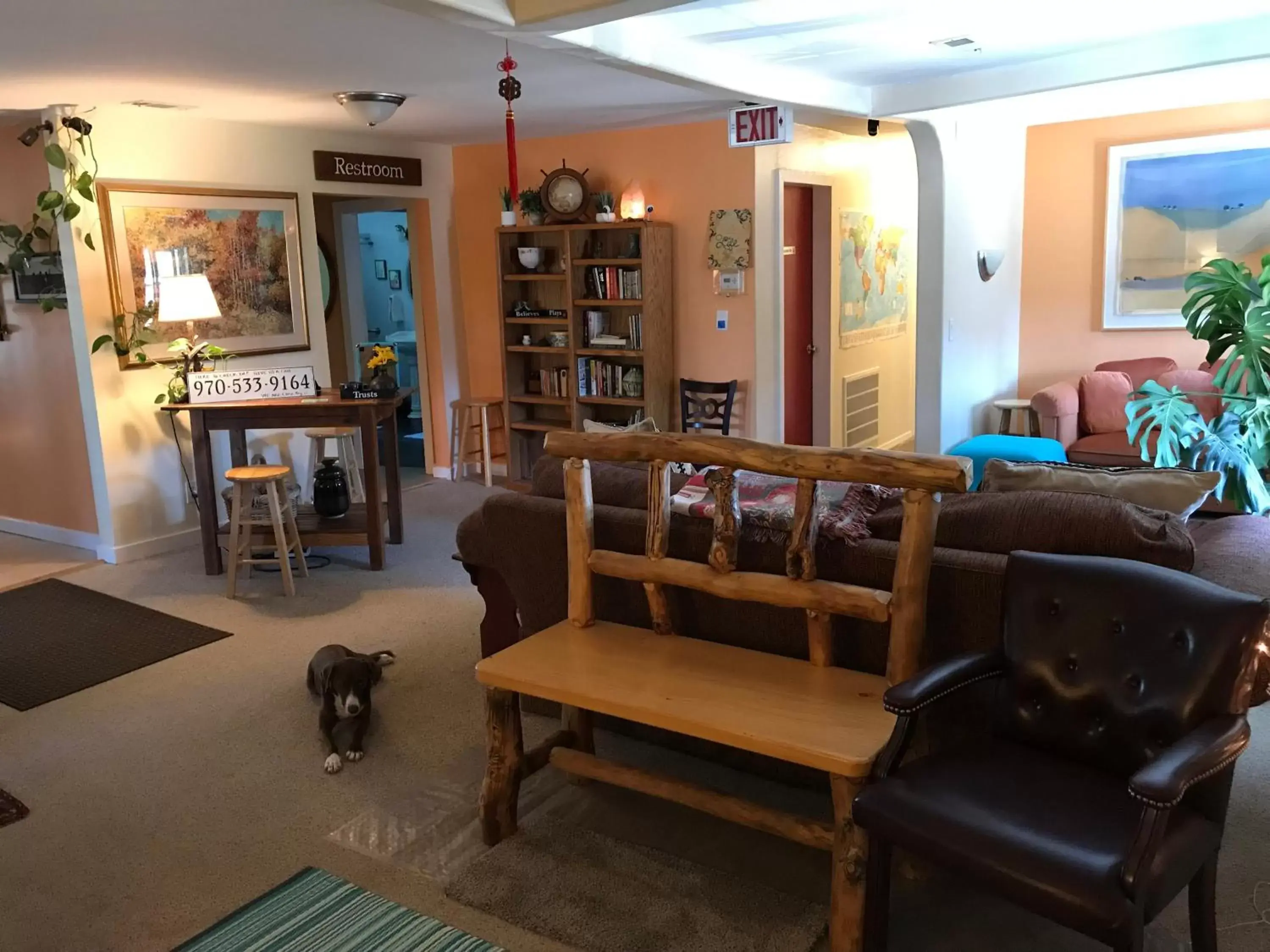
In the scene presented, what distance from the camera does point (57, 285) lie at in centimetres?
534

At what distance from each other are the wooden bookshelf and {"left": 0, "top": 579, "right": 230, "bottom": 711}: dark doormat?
270cm

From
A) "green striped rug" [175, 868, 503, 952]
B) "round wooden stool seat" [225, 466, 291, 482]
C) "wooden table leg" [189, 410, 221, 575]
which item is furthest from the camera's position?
"wooden table leg" [189, 410, 221, 575]

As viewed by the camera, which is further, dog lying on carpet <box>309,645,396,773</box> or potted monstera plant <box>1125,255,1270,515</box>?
potted monstera plant <box>1125,255,1270,515</box>

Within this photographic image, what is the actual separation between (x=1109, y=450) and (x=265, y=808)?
4.92 meters

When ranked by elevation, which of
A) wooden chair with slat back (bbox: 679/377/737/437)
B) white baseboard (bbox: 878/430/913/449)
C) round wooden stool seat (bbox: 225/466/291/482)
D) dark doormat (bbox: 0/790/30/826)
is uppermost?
wooden chair with slat back (bbox: 679/377/737/437)

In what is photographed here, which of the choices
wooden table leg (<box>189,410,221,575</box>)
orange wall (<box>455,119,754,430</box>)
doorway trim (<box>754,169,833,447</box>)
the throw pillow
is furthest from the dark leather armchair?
wooden table leg (<box>189,410,221,575</box>)

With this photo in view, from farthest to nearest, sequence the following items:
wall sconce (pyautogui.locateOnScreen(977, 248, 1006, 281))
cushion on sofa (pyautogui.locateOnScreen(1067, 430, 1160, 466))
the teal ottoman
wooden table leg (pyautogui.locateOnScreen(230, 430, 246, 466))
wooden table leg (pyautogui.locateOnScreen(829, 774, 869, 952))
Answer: wall sconce (pyautogui.locateOnScreen(977, 248, 1006, 281)) → cushion on sofa (pyautogui.locateOnScreen(1067, 430, 1160, 466)) → the teal ottoman → wooden table leg (pyautogui.locateOnScreen(230, 430, 246, 466)) → wooden table leg (pyautogui.locateOnScreen(829, 774, 869, 952))

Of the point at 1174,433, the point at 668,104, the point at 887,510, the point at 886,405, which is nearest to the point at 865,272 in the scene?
the point at 886,405

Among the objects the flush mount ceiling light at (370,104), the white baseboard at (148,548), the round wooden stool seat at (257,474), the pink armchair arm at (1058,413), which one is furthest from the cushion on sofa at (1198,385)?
the white baseboard at (148,548)

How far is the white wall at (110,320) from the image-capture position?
16.6 feet

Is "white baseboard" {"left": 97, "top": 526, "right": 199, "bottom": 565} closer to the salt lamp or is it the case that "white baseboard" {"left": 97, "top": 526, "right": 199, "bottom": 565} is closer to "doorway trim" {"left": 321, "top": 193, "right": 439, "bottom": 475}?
"doorway trim" {"left": 321, "top": 193, "right": 439, "bottom": 475}

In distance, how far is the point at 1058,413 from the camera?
595cm

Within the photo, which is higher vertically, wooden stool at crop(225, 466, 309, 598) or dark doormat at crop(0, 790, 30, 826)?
wooden stool at crop(225, 466, 309, 598)

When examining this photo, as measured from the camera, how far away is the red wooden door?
6383 mm
